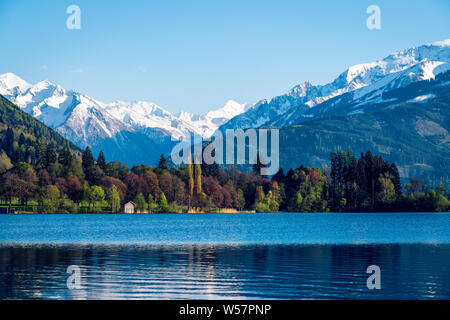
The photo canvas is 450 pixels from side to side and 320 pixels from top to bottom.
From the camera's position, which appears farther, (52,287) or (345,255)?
(345,255)

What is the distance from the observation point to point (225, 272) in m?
51.2

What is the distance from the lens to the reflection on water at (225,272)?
4075 centimetres

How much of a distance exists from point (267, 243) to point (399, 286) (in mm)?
41840

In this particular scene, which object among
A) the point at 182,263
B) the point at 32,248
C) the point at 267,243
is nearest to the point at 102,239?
the point at 32,248

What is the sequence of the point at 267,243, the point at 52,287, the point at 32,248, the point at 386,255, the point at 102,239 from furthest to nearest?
the point at 102,239
the point at 267,243
the point at 32,248
the point at 386,255
the point at 52,287

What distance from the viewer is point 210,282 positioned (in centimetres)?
4562

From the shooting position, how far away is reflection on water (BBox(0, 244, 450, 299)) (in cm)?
4075

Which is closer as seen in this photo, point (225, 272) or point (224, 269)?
point (225, 272)
